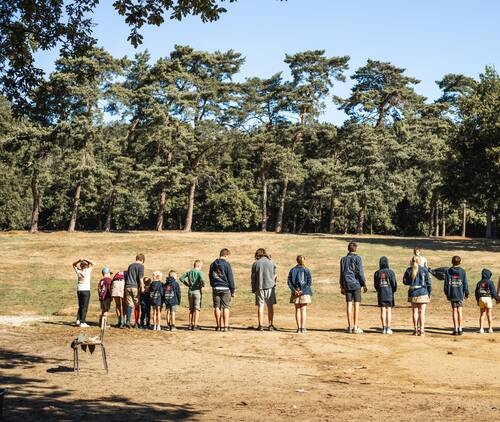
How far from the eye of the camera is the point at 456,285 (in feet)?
47.2

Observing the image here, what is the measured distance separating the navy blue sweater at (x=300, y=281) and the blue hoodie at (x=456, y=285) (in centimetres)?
347

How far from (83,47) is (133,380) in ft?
21.2

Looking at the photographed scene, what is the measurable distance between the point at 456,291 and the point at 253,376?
701 centimetres


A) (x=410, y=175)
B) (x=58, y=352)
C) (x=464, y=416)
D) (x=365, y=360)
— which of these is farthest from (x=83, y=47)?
(x=410, y=175)

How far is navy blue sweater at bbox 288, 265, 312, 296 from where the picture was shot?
46.6 feet

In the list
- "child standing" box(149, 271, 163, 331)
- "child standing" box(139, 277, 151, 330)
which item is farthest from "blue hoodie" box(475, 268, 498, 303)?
"child standing" box(139, 277, 151, 330)

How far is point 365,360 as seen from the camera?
11164 mm

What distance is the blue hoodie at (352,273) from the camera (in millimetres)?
14195

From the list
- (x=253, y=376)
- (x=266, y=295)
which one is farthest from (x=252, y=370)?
(x=266, y=295)

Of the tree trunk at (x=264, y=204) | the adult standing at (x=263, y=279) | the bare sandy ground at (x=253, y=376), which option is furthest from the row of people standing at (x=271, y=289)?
the tree trunk at (x=264, y=204)

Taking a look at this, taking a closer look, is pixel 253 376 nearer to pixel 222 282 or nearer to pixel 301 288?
pixel 301 288

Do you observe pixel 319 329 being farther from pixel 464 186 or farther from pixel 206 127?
pixel 206 127

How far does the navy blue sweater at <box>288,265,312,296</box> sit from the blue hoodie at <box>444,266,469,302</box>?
11.4 ft

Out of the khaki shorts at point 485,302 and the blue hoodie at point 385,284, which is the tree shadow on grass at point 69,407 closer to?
the blue hoodie at point 385,284
